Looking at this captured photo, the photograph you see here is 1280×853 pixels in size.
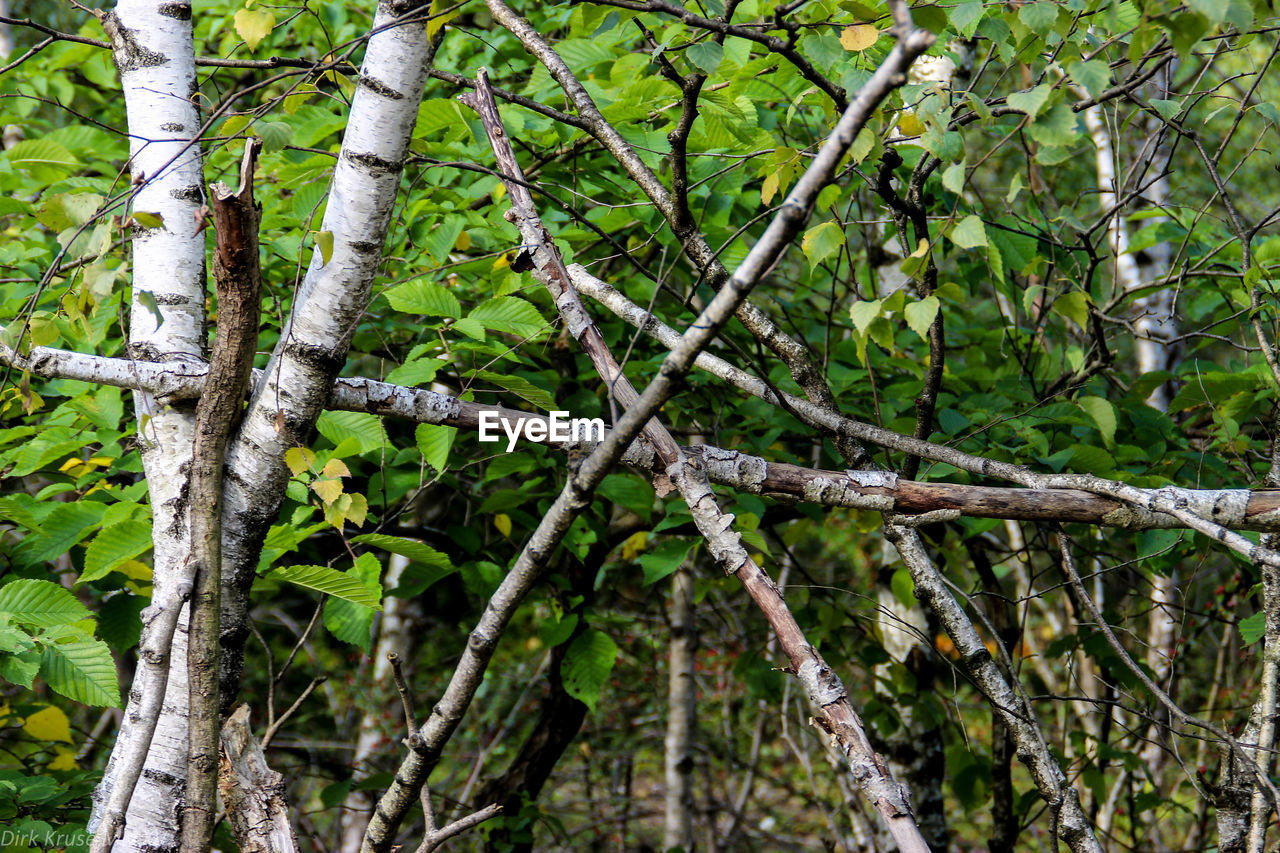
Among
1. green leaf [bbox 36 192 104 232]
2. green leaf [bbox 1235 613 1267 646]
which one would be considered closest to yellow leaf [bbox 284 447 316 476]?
green leaf [bbox 36 192 104 232]

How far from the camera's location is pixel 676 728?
389 centimetres

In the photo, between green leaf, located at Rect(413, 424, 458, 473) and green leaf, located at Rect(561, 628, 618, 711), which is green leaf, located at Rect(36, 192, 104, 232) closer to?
green leaf, located at Rect(413, 424, 458, 473)

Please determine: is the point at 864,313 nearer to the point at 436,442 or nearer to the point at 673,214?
the point at 673,214

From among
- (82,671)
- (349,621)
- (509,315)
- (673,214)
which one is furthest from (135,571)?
(673,214)

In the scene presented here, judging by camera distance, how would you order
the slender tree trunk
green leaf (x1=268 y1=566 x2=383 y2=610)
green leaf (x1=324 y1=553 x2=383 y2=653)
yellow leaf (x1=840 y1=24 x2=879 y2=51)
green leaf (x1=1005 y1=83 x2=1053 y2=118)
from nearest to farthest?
green leaf (x1=1005 y1=83 x2=1053 y2=118)
yellow leaf (x1=840 y1=24 x2=879 y2=51)
green leaf (x1=268 y1=566 x2=383 y2=610)
green leaf (x1=324 y1=553 x2=383 y2=653)
the slender tree trunk

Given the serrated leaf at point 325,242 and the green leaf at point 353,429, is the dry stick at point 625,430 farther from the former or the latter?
the green leaf at point 353,429

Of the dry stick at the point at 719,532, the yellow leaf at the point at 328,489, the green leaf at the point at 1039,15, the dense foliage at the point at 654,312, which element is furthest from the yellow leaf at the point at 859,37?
the yellow leaf at the point at 328,489

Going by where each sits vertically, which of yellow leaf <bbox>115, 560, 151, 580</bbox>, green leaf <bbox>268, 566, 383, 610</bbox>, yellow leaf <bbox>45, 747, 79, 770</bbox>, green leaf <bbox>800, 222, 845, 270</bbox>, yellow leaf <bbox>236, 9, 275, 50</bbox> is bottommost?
yellow leaf <bbox>45, 747, 79, 770</bbox>

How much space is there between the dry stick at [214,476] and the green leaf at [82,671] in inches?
15.6

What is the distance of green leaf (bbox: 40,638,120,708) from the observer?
1.47 m

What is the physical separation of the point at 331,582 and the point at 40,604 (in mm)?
514

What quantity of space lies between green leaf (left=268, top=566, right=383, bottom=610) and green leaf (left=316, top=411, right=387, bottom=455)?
33 centimetres

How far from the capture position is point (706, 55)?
1.46 meters

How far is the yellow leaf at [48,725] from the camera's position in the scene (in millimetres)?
2094
